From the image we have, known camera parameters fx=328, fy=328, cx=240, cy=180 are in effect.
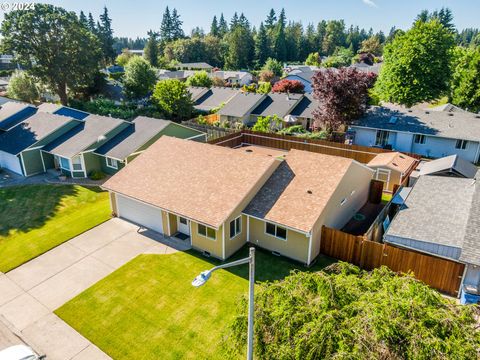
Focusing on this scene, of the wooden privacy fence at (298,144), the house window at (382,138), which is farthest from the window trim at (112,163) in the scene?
the house window at (382,138)

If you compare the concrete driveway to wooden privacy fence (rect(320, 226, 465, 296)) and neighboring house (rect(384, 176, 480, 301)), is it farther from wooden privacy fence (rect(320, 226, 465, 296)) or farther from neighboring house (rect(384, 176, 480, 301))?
neighboring house (rect(384, 176, 480, 301))

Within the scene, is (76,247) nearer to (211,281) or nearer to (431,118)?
(211,281)

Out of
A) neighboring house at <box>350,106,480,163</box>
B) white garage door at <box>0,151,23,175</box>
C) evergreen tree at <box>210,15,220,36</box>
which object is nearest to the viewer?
white garage door at <box>0,151,23,175</box>

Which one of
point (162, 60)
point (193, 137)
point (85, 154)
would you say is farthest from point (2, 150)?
point (162, 60)

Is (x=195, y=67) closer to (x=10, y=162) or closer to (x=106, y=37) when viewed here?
(x=106, y=37)

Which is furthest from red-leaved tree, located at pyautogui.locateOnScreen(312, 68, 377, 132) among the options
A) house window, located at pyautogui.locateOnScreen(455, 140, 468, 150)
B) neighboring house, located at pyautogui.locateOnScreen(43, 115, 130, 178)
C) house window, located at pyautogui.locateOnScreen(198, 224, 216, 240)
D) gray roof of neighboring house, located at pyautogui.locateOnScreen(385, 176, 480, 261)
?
house window, located at pyautogui.locateOnScreen(198, 224, 216, 240)

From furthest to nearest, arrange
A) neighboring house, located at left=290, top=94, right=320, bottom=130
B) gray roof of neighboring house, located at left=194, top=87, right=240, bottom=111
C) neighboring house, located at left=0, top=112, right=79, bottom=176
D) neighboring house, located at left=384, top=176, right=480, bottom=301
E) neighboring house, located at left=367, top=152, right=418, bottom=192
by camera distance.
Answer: gray roof of neighboring house, located at left=194, top=87, right=240, bottom=111
neighboring house, located at left=290, top=94, right=320, bottom=130
neighboring house, located at left=0, top=112, right=79, bottom=176
neighboring house, located at left=367, top=152, right=418, bottom=192
neighboring house, located at left=384, top=176, right=480, bottom=301
